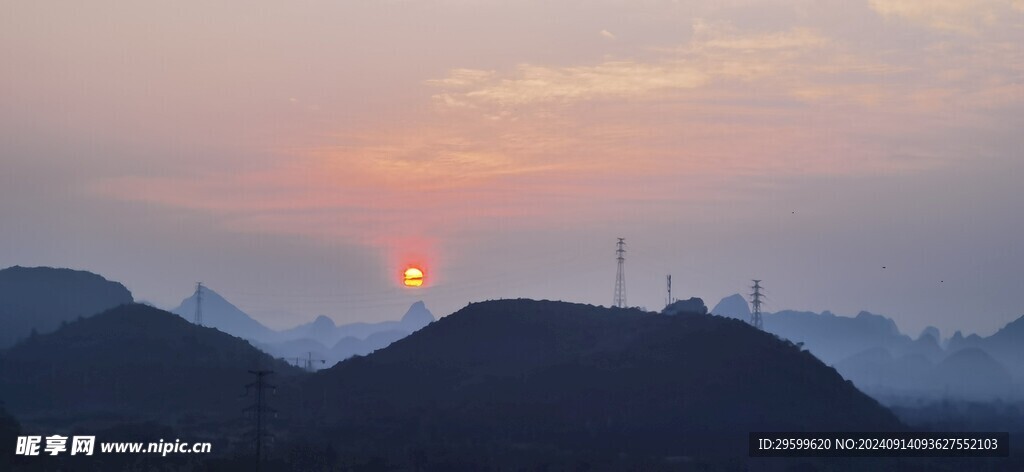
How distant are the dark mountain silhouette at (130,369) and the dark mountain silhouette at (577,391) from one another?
46.5 feet

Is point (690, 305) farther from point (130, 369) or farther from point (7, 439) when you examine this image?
point (7, 439)

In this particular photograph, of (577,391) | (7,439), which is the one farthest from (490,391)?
(7,439)

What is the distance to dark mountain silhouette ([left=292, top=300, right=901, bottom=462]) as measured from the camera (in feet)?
394

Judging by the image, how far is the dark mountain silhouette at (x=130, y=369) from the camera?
5920 inches

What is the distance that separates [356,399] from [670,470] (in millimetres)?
56292

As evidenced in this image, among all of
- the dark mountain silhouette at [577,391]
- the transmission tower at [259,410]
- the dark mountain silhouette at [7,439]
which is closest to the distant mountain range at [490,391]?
the dark mountain silhouette at [577,391]

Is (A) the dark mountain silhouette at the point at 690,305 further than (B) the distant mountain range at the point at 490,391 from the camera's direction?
Yes

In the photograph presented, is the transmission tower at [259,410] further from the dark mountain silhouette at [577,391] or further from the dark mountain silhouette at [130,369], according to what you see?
the dark mountain silhouette at [130,369]

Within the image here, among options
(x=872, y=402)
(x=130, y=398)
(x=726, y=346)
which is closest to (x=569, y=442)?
(x=726, y=346)

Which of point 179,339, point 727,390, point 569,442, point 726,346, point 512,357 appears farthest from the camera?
point 179,339

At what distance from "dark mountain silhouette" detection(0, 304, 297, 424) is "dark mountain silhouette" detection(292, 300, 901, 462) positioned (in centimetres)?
1416

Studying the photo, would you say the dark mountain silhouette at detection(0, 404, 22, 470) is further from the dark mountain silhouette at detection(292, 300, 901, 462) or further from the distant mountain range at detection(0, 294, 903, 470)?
the dark mountain silhouette at detection(292, 300, 901, 462)

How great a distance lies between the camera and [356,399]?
5822 inches

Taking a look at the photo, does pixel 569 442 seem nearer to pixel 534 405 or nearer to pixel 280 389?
pixel 534 405
